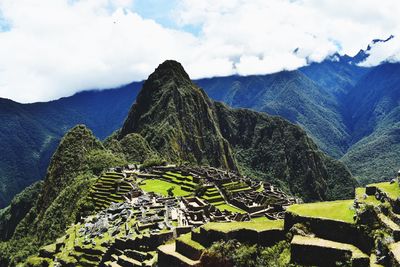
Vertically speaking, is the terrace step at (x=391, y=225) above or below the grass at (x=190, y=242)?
above

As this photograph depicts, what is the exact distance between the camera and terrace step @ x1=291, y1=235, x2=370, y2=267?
16.1 meters

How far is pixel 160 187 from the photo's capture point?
82.7 metres

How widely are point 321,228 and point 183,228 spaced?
17.4 m

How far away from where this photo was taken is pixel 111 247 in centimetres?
A: 3797

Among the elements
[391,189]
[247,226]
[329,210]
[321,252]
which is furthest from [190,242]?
[391,189]

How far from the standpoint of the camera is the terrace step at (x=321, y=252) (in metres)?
16.1

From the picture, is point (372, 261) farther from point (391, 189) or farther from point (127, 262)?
point (127, 262)

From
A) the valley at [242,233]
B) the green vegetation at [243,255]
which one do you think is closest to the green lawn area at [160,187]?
the valley at [242,233]

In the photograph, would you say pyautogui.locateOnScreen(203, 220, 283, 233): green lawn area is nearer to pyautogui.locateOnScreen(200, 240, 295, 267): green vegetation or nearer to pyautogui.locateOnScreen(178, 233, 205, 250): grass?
pyautogui.locateOnScreen(200, 240, 295, 267): green vegetation

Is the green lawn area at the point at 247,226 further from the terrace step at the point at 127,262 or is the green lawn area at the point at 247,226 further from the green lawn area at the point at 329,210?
the terrace step at the point at 127,262

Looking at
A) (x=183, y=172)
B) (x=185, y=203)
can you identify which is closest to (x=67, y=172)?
(x=183, y=172)

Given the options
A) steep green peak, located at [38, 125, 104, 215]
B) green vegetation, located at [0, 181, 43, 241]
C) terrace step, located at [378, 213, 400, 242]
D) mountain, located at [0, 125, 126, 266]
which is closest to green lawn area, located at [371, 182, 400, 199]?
terrace step, located at [378, 213, 400, 242]

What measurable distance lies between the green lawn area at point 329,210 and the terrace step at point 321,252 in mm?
1036

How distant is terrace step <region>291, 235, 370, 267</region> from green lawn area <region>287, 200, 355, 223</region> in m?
1.04
